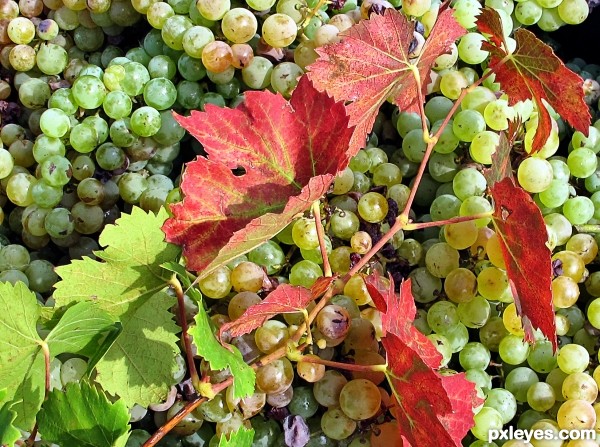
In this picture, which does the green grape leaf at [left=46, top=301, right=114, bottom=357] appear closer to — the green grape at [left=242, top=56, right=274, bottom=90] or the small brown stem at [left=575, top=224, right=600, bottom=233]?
the green grape at [left=242, top=56, right=274, bottom=90]

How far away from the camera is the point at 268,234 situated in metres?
0.48

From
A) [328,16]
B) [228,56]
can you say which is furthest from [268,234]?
[328,16]

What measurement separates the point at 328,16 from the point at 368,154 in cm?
19

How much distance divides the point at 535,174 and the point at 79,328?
1.57 feet

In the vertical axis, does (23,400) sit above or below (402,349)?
below

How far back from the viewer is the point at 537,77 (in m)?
0.65

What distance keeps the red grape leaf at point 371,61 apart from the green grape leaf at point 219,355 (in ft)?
0.78

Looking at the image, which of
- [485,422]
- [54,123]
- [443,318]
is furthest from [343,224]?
[54,123]

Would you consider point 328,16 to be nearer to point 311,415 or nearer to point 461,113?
point 461,113

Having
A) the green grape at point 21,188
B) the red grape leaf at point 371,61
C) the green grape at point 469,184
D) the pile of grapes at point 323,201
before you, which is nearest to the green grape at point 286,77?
the pile of grapes at point 323,201

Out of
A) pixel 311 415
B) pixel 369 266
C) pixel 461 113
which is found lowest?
pixel 311 415

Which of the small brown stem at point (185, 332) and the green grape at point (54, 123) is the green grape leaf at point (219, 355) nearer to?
the small brown stem at point (185, 332)

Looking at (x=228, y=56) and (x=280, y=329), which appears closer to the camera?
(x=280, y=329)

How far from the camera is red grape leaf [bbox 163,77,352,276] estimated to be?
1.76ft
